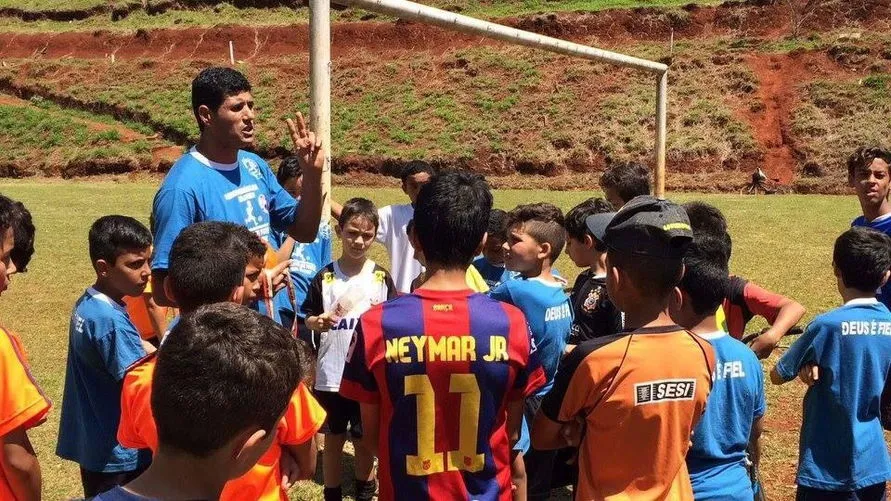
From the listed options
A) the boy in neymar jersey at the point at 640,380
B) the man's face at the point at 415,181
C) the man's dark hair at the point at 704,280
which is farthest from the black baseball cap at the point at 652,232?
the man's face at the point at 415,181

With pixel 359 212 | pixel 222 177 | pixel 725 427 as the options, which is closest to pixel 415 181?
pixel 359 212

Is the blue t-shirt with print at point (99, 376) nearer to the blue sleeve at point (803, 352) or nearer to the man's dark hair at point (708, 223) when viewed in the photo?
the man's dark hair at point (708, 223)

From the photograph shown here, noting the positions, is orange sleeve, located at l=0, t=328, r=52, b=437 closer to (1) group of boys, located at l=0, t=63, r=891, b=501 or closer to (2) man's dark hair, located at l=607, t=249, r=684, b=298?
(1) group of boys, located at l=0, t=63, r=891, b=501

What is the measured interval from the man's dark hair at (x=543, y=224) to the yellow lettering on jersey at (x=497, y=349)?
1.27m

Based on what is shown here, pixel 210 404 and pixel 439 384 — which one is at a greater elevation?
pixel 210 404

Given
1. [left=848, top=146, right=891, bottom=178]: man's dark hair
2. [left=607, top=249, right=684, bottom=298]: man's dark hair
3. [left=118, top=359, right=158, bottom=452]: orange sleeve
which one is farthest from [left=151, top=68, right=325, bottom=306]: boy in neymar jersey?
[left=848, top=146, right=891, bottom=178]: man's dark hair

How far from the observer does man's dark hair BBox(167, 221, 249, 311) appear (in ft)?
8.15

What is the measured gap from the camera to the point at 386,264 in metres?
12.6

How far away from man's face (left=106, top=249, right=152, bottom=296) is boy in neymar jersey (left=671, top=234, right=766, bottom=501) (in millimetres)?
2343


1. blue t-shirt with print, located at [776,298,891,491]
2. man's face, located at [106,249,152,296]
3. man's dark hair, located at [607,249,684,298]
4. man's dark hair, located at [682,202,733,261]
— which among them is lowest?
blue t-shirt with print, located at [776,298,891,491]

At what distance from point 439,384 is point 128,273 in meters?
1.74

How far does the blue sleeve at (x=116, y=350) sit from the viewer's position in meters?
3.16

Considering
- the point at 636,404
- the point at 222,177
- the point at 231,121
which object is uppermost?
the point at 231,121

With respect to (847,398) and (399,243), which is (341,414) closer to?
(399,243)
